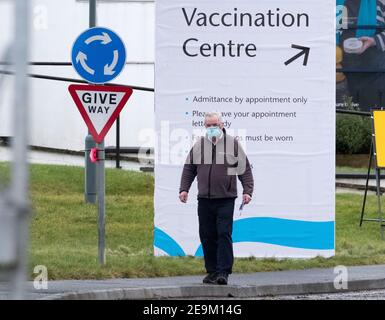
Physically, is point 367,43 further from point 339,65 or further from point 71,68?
point 71,68

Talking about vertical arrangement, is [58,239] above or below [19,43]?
below

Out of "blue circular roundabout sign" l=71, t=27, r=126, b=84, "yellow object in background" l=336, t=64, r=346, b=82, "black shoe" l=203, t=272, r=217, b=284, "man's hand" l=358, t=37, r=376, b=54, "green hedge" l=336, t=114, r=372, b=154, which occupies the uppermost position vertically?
"man's hand" l=358, t=37, r=376, b=54

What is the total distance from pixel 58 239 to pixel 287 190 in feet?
11.7

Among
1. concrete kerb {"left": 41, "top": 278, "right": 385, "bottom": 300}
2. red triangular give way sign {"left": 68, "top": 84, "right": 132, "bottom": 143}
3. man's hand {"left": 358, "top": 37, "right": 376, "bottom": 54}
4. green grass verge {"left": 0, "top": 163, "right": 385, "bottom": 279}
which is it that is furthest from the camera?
man's hand {"left": 358, "top": 37, "right": 376, "bottom": 54}

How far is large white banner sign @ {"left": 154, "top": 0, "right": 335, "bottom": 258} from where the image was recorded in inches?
554

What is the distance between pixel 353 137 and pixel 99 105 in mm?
14377

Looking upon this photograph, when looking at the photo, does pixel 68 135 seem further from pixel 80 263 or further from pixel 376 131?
pixel 80 263

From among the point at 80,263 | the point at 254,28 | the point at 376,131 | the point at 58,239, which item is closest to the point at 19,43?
the point at 80,263

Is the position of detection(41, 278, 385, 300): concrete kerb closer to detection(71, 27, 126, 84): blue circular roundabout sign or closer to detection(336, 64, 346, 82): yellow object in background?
detection(71, 27, 126, 84): blue circular roundabout sign

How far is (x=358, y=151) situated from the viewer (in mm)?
26422

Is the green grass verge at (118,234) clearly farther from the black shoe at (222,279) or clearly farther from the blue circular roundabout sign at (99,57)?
the blue circular roundabout sign at (99,57)

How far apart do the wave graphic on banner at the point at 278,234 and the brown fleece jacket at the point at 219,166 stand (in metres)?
2.15

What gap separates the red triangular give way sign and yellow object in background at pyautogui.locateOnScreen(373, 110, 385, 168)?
22.1 feet

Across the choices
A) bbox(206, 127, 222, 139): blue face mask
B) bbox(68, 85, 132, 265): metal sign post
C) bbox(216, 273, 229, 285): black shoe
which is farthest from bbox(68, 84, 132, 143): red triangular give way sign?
bbox(216, 273, 229, 285): black shoe
